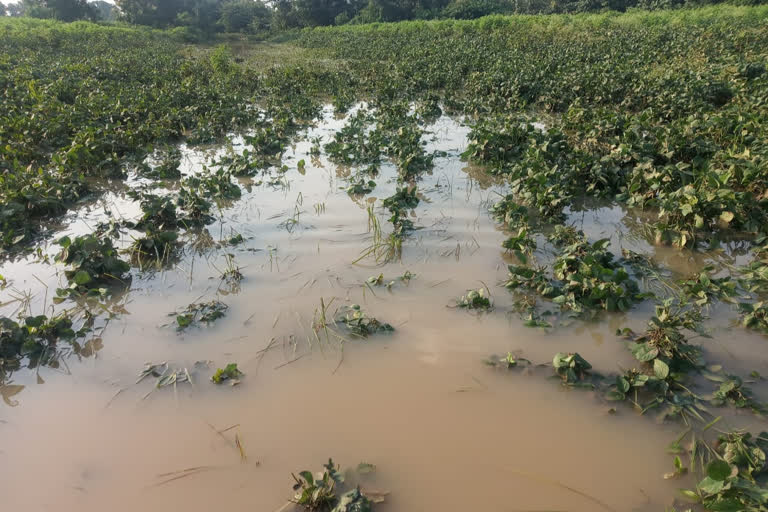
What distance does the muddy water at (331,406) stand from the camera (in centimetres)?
243

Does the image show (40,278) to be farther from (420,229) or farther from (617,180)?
(617,180)

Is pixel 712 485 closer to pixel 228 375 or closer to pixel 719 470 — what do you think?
pixel 719 470

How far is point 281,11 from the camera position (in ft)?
171

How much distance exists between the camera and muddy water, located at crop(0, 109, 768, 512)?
2.43 m

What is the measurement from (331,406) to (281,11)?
59.7 m

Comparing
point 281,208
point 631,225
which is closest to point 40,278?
point 281,208

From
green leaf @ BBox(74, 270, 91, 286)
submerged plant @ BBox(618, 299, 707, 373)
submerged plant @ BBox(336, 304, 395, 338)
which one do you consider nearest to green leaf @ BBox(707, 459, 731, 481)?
submerged plant @ BBox(618, 299, 707, 373)

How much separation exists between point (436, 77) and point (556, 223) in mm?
10031

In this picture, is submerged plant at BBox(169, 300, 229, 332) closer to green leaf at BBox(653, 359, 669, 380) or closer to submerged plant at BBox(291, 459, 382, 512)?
submerged plant at BBox(291, 459, 382, 512)

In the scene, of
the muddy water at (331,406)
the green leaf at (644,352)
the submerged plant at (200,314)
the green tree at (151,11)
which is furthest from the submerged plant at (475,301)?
the green tree at (151,11)

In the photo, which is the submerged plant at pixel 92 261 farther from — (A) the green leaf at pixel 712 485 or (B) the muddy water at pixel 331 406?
(A) the green leaf at pixel 712 485

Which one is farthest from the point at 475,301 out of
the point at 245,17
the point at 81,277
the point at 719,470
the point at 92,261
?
the point at 245,17

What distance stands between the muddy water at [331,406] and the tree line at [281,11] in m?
42.5

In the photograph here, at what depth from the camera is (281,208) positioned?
591 centimetres
